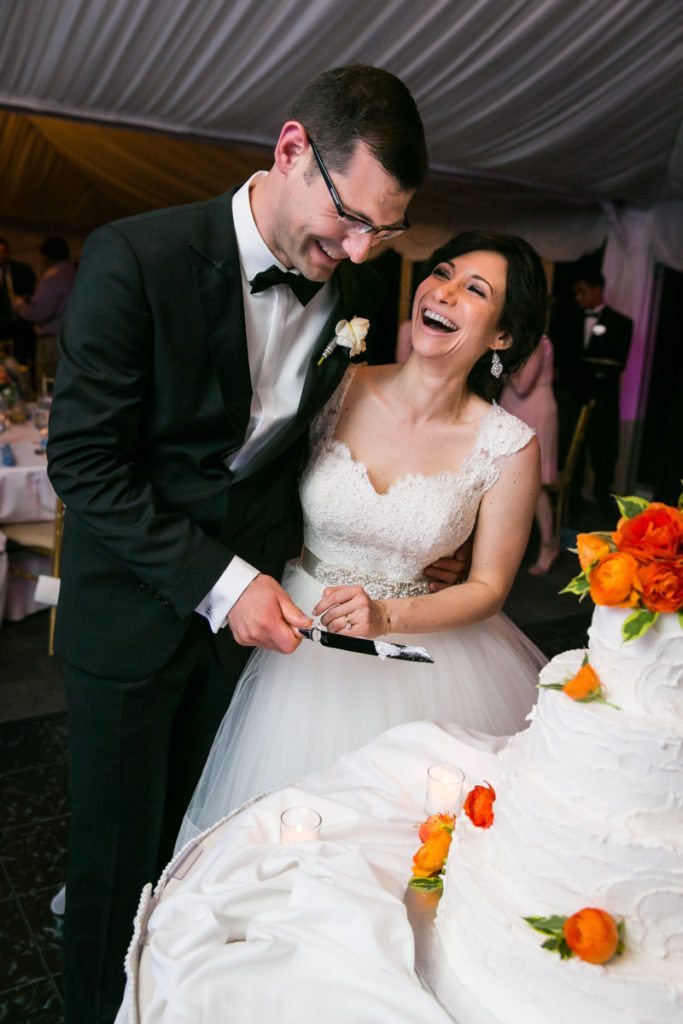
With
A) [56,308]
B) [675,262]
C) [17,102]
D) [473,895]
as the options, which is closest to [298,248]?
[473,895]

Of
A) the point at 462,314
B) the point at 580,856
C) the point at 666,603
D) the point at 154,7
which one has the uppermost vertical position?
the point at 154,7

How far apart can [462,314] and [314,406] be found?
0.48 metres

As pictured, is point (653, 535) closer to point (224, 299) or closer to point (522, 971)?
point (522, 971)

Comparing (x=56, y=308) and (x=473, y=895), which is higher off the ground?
(x=56, y=308)

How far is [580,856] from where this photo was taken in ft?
3.54

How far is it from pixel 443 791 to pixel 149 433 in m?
0.91

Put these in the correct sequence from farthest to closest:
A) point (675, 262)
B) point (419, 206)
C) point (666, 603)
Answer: point (419, 206), point (675, 262), point (666, 603)

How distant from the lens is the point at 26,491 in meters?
4.65

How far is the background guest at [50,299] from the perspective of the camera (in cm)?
898

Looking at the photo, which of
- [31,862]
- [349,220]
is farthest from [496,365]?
[31,862]

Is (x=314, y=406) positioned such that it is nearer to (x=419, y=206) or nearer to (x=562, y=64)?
(x=562, y=64)

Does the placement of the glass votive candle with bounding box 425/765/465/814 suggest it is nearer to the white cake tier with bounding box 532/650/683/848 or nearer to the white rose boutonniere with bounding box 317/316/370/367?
the white cake tier with bounding box 532/650/683/848

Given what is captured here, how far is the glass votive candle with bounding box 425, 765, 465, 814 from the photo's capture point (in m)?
1.50

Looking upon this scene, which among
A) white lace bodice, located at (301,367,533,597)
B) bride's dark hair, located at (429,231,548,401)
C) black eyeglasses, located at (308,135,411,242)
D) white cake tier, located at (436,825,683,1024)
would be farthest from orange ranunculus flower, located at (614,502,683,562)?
bride's dark hair, located at (429,231,548,401)
